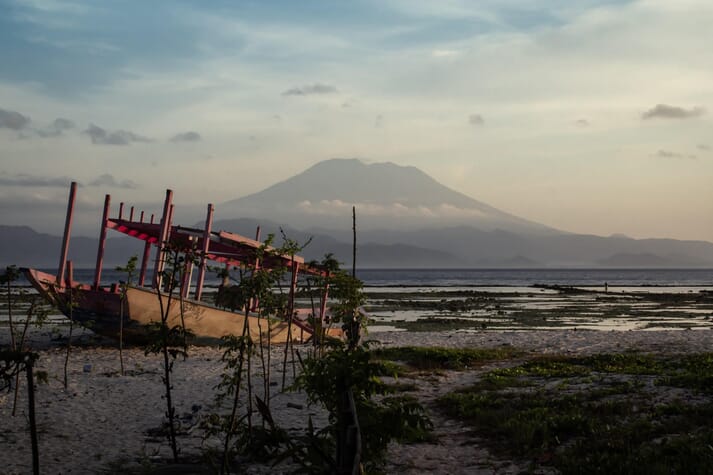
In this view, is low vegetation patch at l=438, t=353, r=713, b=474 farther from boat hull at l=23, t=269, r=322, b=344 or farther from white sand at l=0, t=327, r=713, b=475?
boat hull at l=23, t=269, r=322, b=344

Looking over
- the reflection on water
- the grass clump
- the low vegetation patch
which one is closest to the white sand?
the low vegetation patch

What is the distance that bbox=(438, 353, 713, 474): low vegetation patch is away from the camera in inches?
345

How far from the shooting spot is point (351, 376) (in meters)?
5.86

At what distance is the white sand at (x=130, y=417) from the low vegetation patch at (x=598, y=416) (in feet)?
1.98

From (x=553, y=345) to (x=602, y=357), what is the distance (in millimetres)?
5627

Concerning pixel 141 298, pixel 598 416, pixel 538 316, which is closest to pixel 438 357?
pixel 598 416

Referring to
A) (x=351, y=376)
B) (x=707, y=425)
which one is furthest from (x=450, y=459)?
(x=351, y=376)

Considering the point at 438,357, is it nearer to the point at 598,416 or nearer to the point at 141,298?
the point at 598,416

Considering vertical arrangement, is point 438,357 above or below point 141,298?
below

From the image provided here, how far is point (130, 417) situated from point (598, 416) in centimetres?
791

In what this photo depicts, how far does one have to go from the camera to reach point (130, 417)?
12.4m

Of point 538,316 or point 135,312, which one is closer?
point 135,312

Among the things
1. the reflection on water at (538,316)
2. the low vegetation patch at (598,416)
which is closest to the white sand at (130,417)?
the low vegetation patch at (598,416)

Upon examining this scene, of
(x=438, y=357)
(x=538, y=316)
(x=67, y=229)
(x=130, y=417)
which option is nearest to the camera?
(x=130, y=417)
